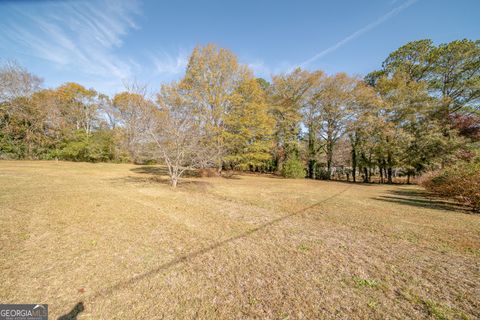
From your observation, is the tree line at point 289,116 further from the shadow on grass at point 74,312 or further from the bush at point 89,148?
the shadow on grass at point 74,312

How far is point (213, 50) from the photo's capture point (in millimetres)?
15250

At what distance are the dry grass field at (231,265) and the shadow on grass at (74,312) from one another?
11mm

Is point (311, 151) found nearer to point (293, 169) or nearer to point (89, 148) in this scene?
point (293, 169)

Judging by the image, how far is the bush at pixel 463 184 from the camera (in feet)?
23.7

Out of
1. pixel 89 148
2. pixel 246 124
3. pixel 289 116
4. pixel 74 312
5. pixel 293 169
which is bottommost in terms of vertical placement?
pixel 74 312


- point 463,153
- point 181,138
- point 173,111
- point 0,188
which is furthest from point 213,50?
point 463,153

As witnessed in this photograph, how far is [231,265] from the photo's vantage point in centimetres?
289

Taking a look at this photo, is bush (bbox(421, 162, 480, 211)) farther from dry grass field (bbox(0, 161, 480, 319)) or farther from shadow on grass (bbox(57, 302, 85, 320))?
shadow on grass (bbox(57, 302, 85, 320))

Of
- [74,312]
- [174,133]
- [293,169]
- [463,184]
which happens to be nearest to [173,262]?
[74,312]

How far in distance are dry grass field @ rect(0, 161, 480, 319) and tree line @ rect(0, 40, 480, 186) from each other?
A: 19.4ft

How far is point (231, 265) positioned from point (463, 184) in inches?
429

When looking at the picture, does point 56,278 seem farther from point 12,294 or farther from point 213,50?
point 213,50

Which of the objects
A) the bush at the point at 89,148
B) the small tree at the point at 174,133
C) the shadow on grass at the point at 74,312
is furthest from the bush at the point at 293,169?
the bush at the point at 89,148

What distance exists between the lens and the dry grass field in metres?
2.06
